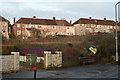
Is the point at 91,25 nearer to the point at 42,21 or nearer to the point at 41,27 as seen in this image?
the point at 42,21

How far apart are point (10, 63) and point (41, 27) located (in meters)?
59.2

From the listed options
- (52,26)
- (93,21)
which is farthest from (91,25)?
(52,26)

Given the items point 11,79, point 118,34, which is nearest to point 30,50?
point 118,34

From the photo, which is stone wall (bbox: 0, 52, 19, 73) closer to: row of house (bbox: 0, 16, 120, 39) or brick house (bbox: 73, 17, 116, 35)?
row of house (bbox: 0, 16, 120, 39)

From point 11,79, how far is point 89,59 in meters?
13.8

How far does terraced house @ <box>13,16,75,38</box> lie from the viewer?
2746 inches

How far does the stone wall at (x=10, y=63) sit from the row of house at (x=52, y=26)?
46292 millimetres

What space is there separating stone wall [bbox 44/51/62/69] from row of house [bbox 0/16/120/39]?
144 ft

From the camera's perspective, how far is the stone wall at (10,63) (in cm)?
1439

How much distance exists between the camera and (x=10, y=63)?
587 inches

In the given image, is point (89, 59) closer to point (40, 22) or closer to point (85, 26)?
point (40, 22)

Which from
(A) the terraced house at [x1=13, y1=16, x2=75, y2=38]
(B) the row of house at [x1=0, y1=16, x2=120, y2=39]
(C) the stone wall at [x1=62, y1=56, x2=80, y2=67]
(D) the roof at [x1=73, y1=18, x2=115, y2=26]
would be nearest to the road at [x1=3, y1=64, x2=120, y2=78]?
(C) the stone wall at [x1=62, y1=56, x2=80, y2=67]

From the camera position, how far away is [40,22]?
7381 cm

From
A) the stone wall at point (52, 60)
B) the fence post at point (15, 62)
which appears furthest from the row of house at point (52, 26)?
the fence post at point (15, 62)
